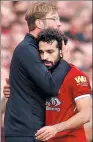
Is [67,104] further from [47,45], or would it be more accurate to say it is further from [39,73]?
[47,45]

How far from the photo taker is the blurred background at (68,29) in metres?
5.57

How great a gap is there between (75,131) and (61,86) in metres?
0.25

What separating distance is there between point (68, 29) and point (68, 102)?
2864 mm

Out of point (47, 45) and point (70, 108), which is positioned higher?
point (47, 45)

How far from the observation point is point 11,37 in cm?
561

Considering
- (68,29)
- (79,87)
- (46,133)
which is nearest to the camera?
(46,133)

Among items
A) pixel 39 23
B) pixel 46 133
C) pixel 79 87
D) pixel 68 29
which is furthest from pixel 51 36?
pixel 68 29

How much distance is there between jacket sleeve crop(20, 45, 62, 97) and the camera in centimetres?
291

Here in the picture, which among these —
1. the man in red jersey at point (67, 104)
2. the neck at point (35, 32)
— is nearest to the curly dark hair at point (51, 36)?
the man in red jersey at point (67, 104)

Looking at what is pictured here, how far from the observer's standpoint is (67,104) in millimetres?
2920

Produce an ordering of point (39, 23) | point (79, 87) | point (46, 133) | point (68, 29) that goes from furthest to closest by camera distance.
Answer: point (68, 29) < point (39, 23) < point (79, 87) < point (46, 133)

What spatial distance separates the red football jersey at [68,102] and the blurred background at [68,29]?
2533 millimetres

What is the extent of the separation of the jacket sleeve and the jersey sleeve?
77 mm

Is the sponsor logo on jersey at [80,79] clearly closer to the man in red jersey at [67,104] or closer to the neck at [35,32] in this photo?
the man in red jersey at [67,104]
